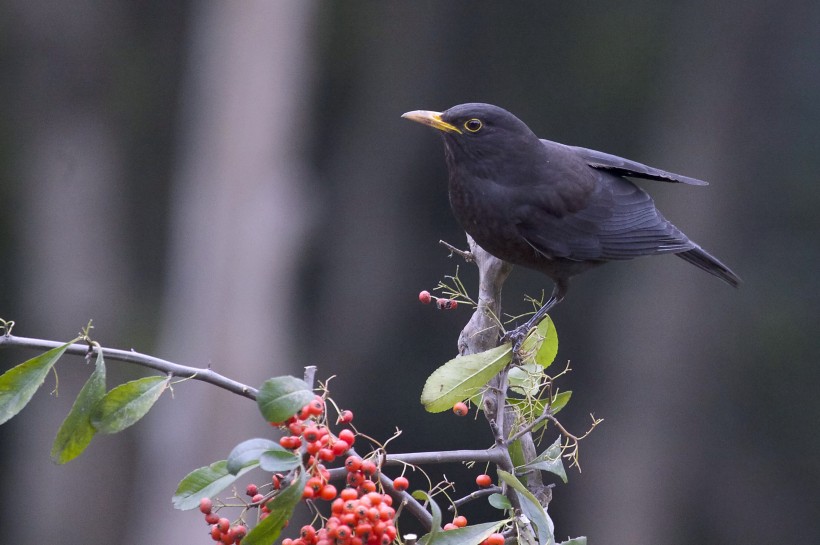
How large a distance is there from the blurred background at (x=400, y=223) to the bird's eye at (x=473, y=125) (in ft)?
20.9

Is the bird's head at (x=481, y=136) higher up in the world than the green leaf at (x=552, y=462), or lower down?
higher up

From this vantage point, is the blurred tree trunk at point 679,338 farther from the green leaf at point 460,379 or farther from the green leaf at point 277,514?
the green leaf at point 277,514

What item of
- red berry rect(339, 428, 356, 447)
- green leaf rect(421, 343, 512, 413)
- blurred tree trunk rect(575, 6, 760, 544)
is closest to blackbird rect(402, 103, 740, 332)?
green leaf rect(421, 343, 512, 413)

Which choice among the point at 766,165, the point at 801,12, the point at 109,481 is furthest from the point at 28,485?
the point at 801,12

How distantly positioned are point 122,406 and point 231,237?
27.2ft

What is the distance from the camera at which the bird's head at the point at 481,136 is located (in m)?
3.84

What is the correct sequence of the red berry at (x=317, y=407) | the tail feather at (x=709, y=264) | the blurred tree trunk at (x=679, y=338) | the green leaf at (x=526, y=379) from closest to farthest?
1. the red berry at (x=317, y=407)
2. the green leaf at (x=526, y=379)
3. the tail feather at (x=709, y=264)
4. the blurred tree trunk at (x=679, y=338)

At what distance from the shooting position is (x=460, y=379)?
7.55 ft

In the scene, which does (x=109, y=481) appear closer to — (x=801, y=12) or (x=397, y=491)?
Result: (x=801, y=12)

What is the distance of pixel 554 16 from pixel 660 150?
74.5 inches

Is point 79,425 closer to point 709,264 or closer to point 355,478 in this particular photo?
point 355,478

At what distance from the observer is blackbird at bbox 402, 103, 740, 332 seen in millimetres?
3789

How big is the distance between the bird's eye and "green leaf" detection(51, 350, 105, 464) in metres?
2.20

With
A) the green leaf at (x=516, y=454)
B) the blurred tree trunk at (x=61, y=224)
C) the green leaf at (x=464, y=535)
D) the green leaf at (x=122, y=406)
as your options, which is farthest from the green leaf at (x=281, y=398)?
the blurred tree trunk at (x=61, y=224)
